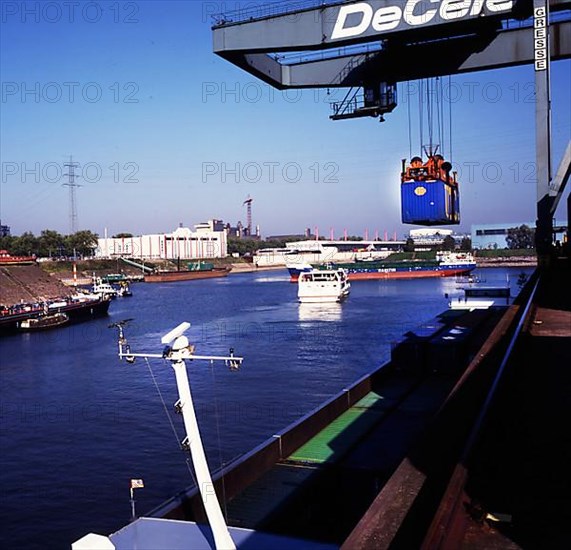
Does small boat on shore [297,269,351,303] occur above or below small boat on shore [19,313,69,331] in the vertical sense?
above

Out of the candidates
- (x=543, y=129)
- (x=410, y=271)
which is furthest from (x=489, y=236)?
(x=543, y=129)

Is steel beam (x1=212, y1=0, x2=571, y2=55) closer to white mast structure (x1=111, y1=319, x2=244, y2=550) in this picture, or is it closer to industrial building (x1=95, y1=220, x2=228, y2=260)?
white mast structure (x1=111, y1=319, x2=244, y2=550)

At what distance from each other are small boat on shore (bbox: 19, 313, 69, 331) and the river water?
1433 millimetres

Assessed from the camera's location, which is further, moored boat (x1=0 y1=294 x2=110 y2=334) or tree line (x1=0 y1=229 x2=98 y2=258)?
tree line (x1=0 y1=229 x2=98 y2=258)

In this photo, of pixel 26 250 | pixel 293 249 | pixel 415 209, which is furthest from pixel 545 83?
pixel 293 249

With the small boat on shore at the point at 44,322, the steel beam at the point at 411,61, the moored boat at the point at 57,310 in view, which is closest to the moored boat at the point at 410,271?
the moored boat at the point at 57,310

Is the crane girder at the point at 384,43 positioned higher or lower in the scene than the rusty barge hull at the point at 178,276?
higher

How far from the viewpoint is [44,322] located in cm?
2795

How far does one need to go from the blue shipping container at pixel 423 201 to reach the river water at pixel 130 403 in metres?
4.06

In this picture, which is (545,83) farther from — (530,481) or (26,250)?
(26,250)

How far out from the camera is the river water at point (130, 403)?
25.1 ft

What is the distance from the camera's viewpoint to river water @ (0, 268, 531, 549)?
7.64m

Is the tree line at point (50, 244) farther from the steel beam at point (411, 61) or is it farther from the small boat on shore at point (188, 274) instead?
the steel beam at point (411, 61)

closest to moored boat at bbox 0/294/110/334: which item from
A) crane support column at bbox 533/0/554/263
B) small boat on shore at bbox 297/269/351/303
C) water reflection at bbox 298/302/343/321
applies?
small boat on shore at bbox 297/269/351/303
